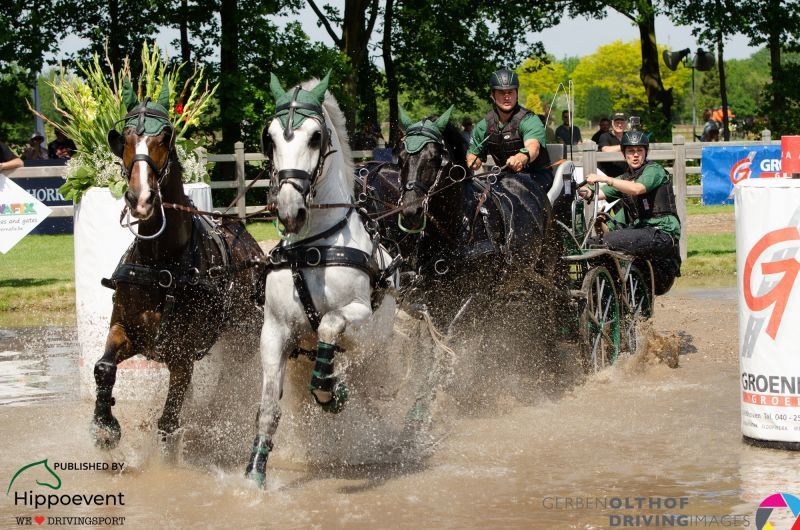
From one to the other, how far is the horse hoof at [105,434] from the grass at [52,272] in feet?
21.8

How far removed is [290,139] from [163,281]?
47.2 inches

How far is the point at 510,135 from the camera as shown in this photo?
9.26m

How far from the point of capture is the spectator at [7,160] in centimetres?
Answer: 1362

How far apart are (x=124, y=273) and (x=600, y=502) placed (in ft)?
9.16

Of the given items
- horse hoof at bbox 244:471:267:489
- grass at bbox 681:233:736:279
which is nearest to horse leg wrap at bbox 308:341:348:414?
horse hoof at bbox 244:471:267:489

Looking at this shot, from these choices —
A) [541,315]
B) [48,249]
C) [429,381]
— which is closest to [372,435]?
[429,381]

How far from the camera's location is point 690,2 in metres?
27.9

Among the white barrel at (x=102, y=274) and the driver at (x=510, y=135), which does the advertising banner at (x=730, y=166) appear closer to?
the driver at (x=510, y=135)

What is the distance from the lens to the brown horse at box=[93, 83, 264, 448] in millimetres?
6164

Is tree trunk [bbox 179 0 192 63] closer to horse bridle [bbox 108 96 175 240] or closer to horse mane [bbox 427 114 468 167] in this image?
horse mane [bbox 427 114 468 167]

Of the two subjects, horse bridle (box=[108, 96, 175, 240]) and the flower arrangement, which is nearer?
horse bridle (box=[108, 96, 175, 240])

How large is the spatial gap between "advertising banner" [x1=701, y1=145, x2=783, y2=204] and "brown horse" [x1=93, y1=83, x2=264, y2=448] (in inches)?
474

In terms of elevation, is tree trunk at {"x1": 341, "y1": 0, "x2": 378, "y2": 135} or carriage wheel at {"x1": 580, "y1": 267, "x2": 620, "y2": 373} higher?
tree trunk at {"x1": 341, "y1": 0, "x2": 378, "y2": 135}

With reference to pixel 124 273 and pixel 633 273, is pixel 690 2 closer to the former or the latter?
pixel 633 273
